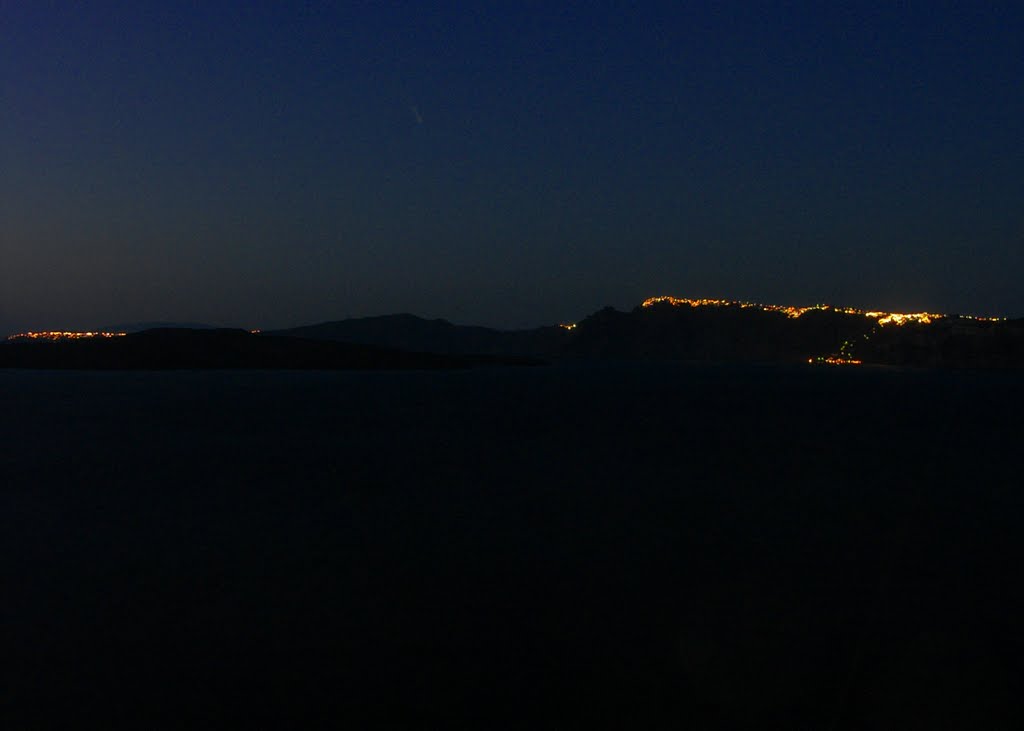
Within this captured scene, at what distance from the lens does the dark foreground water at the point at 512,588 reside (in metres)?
9.01

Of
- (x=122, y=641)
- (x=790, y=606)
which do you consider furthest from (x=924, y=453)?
(x=122, y=641)

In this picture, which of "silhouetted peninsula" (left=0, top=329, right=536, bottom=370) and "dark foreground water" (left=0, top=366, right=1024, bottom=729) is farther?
"silhouetted peninsula" (left=0, top=329, right=536, bottom=370)

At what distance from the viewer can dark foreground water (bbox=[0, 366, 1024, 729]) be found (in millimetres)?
9008

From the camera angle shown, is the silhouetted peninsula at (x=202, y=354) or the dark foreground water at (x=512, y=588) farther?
the silhouetted peninsula at (x=202, y=354)

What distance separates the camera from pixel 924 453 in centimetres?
3584

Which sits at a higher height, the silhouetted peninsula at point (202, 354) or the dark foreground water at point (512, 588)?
the silhouetted peninsula at point (202, 354)

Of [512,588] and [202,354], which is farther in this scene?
[202,354]

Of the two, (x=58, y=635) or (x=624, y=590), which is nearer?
(x=58, y=635)

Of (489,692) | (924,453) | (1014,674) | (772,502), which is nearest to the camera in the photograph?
(489,692)

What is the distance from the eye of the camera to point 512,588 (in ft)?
44.3

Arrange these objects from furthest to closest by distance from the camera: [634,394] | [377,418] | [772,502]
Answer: [634,394] < [377,418] < [772,502]

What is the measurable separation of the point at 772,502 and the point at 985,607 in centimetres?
952

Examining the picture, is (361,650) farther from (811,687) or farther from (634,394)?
(634,394)

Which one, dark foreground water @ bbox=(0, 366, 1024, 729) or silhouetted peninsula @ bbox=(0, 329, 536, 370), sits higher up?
silhouetted peninsula @ bbox=(0, 329, 536, 370)
